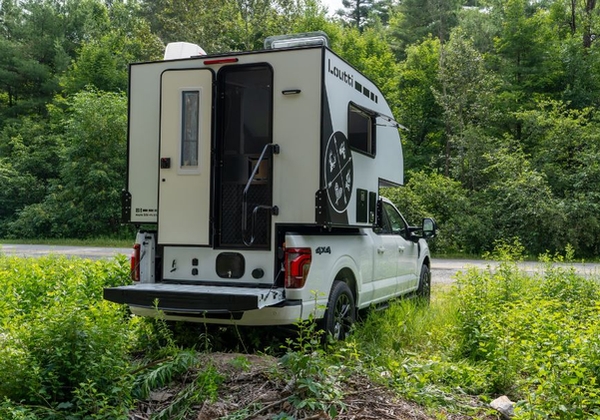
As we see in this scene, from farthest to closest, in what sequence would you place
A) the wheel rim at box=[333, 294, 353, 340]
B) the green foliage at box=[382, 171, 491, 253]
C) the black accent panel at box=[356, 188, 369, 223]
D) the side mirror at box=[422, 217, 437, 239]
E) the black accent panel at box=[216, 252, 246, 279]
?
1. the green foliage at box=[382, 171, 491, 253]
2. the side mirror at box=[422, 217, 437, 239]
3. the black accent panel at box=[356, 188, 369, 223]
4. the wheel rim at box=[333, 294, 353, 340]
5. the black accent panel at box=[216, 252, 246, 279]

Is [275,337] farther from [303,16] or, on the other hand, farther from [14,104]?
[14,104]

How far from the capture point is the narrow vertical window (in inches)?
264

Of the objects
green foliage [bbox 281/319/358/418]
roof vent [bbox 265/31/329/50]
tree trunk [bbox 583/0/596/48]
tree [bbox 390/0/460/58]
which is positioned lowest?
green foliage [bbox 281/319/358/418]

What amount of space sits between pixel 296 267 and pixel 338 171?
122 centimetres

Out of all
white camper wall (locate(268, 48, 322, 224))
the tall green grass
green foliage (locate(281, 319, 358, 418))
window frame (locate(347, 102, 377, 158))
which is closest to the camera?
green foliage (locate(281, 319, 358, 418))

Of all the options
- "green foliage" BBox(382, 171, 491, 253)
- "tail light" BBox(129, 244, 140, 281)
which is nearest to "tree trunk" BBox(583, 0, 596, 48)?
"green foliage" BBox(382, 171, 491, 253)

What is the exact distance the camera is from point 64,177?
26.8 metres

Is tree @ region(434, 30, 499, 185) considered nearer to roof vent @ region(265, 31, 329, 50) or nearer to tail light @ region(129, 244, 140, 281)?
roof vent @ region(265, 31, 329, 50)

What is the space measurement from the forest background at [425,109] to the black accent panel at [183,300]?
632 inches

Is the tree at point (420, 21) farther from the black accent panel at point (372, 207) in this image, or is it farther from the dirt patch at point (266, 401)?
the dirt patch at point (266, 401)

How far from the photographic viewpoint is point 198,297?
5.66 meters

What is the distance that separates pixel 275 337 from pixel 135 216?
208 centimetres

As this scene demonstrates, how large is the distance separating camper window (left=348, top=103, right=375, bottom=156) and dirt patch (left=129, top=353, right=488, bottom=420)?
3201mm

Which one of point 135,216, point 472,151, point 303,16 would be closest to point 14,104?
point 303,16
